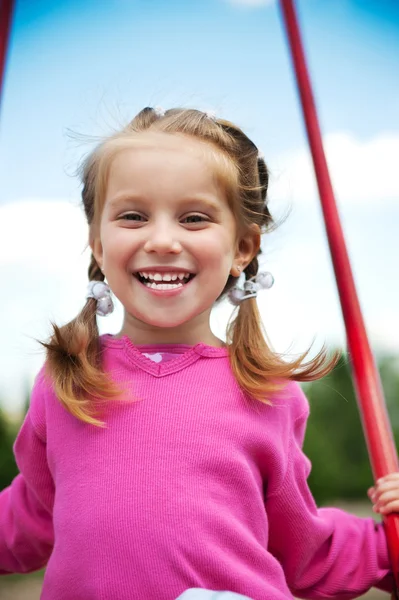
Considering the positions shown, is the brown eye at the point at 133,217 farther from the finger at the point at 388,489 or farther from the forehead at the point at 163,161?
the finger at the point at 388,489

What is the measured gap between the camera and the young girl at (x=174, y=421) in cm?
102

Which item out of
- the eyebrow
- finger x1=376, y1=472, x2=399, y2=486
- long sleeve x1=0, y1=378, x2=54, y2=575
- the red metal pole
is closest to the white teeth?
the eyebrow

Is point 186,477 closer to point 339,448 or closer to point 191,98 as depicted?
point 191,98

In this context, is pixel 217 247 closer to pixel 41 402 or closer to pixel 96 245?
pixel 96 245

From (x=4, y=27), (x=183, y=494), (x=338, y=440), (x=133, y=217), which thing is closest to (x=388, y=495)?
(x=183, y=494)

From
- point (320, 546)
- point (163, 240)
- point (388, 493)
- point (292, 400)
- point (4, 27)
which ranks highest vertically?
point (4, 27)

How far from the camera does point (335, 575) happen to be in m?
1.21

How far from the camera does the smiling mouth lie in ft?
3.60

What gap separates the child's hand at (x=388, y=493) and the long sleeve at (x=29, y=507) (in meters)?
0.46

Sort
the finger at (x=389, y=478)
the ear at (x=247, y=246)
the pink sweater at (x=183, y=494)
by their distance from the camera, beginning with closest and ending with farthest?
the pink sweater at (x=183, y=494) → the finger at (x=389, y=478) → the ear at (x=247, y=246)

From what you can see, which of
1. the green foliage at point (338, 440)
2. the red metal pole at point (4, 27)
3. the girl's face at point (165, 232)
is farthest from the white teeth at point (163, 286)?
the green foliage at point (338, 440)

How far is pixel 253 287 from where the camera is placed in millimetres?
1241

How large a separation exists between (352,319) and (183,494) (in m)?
0.37

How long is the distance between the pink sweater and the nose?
0.15 metres
